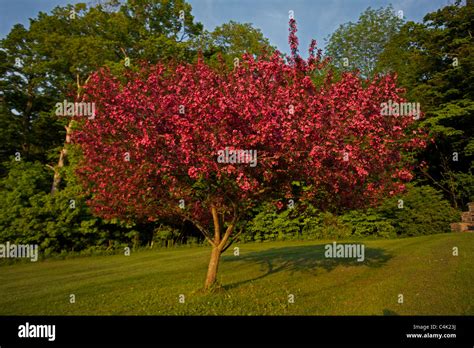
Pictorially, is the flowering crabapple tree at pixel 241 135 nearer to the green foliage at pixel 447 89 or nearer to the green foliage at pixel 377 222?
the green foliage at pixel 377 222

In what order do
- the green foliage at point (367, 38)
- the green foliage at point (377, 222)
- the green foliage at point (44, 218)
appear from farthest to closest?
1. the green foliage at point (367, 38)
2. the green foliage at point (377, 222)
3. the green foliage at point (44, 218)

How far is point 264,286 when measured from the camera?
Answer: 1259cm

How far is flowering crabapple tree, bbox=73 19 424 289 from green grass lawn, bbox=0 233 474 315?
9.04 ft

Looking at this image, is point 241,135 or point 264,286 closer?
point 241,135

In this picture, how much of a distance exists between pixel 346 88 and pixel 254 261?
11837 millimetres

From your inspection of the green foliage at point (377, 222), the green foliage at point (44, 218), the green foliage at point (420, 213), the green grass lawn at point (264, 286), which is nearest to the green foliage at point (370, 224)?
the green foliage at point (377, 222)

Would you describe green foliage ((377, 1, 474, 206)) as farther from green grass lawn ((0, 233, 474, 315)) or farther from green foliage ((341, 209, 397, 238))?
green grass lawn ((0, 233, 474, 315))

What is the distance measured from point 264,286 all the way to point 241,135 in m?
6.11

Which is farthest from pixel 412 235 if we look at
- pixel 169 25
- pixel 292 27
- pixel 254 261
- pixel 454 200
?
pixel 169 25

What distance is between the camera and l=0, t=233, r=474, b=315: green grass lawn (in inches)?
383

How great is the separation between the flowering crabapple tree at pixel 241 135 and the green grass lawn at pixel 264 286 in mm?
2755

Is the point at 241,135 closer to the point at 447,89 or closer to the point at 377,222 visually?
the point at 377,222

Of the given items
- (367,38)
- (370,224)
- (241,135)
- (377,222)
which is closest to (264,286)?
(241,135)

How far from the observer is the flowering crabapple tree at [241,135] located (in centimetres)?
896
